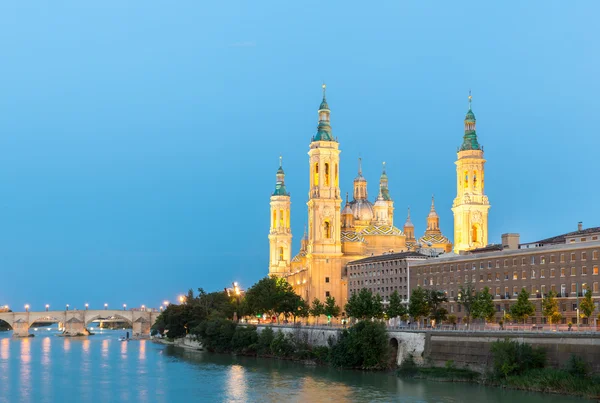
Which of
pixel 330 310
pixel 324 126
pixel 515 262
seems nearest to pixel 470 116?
pixel 324 126

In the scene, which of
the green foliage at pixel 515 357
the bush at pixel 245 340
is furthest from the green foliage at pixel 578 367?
the bush at pixel 245 340

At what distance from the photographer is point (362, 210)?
6550 inches

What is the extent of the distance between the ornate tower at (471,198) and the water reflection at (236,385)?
55.9m

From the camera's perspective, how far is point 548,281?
9006 centimetres

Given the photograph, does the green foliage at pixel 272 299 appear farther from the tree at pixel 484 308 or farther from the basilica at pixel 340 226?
Result: the tree at pixel 484 308

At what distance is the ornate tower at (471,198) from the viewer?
141 m

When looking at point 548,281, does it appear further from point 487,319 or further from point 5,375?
point 5,375

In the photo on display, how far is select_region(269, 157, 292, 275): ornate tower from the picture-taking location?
190 m

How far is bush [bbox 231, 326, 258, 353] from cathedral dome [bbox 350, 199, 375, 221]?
50.6 m

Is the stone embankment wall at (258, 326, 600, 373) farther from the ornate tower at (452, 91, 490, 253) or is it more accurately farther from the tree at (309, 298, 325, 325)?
the ornate tower at (452, 91, 490, 253)

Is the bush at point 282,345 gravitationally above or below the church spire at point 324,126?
below

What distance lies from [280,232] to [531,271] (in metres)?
102

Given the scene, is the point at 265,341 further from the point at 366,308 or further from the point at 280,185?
the point at 280,185

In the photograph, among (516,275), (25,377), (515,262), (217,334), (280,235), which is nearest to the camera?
(25,377)
